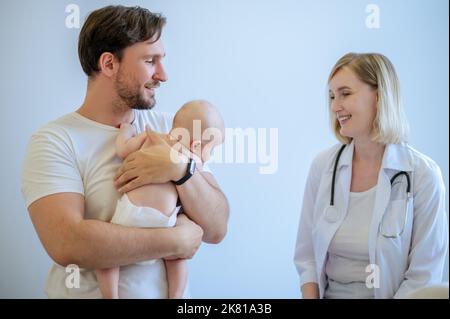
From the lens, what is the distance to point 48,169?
1.58 meters

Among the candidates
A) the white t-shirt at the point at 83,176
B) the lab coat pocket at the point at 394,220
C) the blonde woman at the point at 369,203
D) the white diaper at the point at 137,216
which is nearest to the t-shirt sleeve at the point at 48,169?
the white t-shirt at the point at 83,176

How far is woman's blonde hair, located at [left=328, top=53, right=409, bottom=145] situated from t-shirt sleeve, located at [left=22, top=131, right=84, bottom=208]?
0.83 m

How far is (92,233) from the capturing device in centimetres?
152

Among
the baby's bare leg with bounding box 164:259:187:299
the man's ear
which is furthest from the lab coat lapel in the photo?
the man's ear

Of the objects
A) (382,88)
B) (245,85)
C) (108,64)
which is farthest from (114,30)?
(382,88)

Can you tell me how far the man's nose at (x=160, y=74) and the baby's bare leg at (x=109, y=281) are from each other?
1.84 feet

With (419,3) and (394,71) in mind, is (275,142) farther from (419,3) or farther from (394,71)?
(419,3)

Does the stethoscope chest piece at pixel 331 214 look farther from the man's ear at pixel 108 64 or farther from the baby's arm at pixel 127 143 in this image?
the man's ear at pixel 108 64

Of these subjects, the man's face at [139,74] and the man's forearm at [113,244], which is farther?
the man's face at [139,74]

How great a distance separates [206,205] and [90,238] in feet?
1.09

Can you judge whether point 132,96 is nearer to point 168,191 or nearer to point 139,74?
point 139,74

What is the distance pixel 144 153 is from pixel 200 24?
50cm

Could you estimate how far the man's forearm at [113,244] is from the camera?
152 centimetres

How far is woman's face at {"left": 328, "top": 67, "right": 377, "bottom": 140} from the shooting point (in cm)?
182
